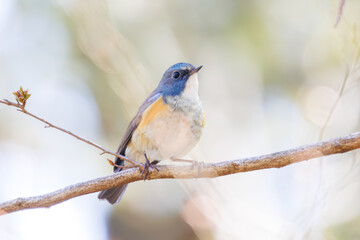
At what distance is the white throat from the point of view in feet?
15.7

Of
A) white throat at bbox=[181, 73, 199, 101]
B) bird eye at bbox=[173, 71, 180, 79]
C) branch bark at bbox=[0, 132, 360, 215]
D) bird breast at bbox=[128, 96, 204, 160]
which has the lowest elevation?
branch bark at bbox=[0, 132, 360, 215]

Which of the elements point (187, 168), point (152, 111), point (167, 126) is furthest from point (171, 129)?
point (187, 168)

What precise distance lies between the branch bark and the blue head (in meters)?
1.15

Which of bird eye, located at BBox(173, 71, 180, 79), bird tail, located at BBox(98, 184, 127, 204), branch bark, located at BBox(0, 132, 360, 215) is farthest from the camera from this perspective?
bird eye, located at BBox(173, 71, 180, 79)

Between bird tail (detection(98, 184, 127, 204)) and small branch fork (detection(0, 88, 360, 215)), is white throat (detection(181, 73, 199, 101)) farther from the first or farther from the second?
bird tail (detection(98, 184, 127, 204))

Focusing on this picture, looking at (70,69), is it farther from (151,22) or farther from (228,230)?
(228,230)

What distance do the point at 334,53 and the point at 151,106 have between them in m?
2.83

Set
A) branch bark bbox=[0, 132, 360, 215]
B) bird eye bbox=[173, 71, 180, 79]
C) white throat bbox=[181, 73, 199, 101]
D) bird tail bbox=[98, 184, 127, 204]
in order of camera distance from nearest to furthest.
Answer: branch bark bbox=[0, 132, 360, 215], white throat bbox=[181, 73, 199, 101], bird tail bbox=[98, 184, 127, 204], bird eye bbox=[173, 71, 180, 79]

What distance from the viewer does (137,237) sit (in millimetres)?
5801

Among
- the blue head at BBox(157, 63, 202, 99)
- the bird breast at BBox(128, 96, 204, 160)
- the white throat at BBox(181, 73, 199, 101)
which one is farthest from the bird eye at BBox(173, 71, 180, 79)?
the bird breast at BBox(128, 96, 204, 160)

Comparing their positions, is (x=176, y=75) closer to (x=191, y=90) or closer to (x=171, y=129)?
(x=191, y=90)

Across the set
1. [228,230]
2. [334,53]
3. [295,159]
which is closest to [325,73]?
[334,53]

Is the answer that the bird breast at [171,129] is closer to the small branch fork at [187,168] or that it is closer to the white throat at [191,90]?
the white throat at [191,90]

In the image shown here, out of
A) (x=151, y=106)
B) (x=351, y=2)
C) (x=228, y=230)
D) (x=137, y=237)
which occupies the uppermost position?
(x=351, y=2)
